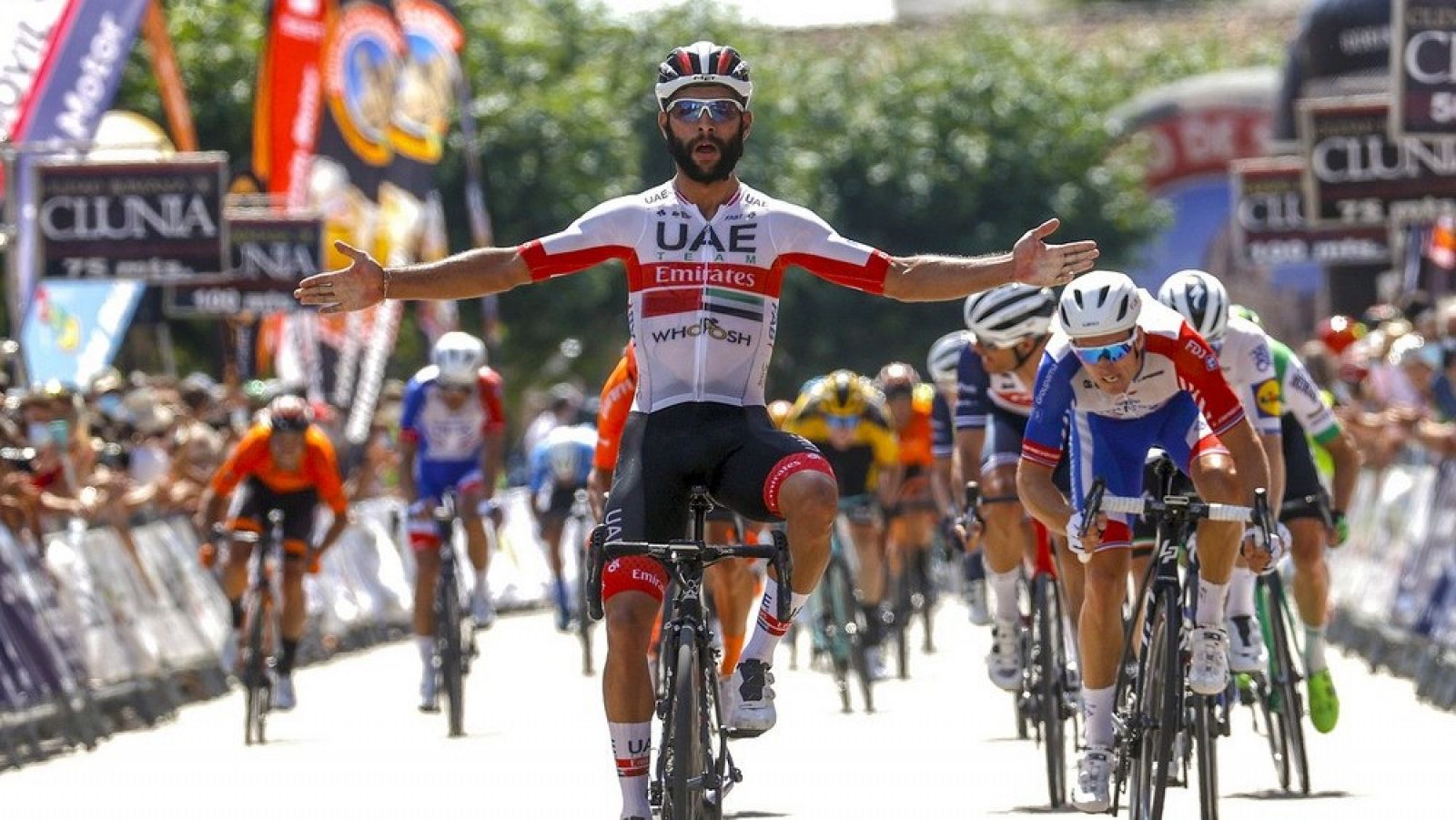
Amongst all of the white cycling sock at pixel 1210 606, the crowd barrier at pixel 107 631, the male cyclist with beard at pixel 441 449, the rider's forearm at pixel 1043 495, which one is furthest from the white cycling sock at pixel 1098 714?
the male cyclist with beard at pixel 441 449

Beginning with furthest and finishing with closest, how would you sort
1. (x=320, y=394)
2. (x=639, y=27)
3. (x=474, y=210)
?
(x=639, y=27), (x=474, y=210), (x=320, y=394)

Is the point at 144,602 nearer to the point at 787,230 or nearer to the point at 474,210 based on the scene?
the point at 787,230

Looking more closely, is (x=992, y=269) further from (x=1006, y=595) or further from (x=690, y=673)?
(x=1006, y=595)

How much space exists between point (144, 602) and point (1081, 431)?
966 cm

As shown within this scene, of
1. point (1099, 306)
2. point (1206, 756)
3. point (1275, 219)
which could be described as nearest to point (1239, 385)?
point (1099, 306)

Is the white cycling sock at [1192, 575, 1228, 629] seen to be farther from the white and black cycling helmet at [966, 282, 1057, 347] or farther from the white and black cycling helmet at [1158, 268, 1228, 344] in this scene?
the white and black cycling helmet at [966, 282, 1057, 347]

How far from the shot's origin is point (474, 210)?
128 feet

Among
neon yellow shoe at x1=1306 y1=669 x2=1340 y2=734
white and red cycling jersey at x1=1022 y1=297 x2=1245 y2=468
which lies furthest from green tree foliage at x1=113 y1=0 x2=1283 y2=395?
white and red cycling jersey at x1=1022 y1=297 x2=1245 y2=468

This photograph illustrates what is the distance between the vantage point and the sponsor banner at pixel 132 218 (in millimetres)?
23031

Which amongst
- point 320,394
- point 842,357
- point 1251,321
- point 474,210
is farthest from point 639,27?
point 1251,321

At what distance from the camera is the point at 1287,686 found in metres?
13.0

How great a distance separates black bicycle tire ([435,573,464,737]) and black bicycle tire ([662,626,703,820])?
7771 mm

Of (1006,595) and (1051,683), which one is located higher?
(1006,595)

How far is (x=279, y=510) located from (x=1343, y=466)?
274 inches
